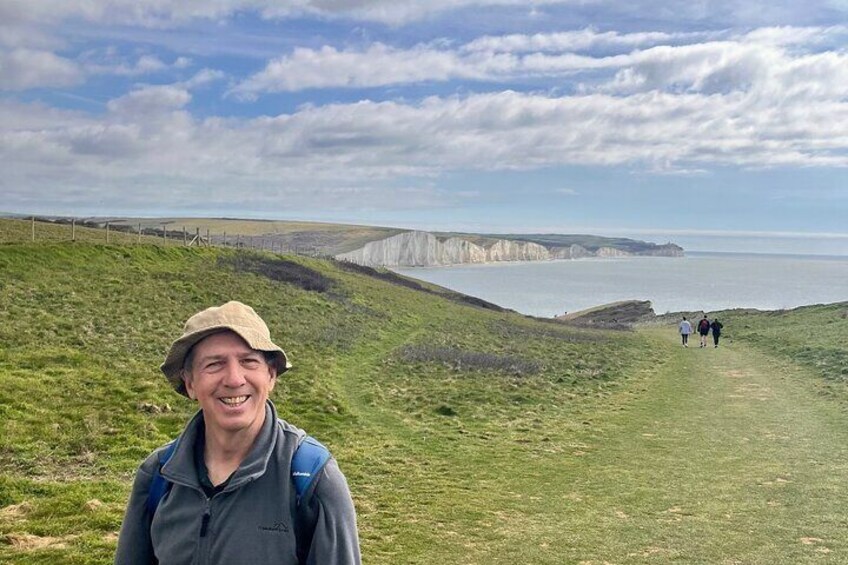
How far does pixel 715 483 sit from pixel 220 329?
9.96 m

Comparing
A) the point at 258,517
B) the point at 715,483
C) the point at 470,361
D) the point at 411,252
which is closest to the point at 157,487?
the point at 258,517

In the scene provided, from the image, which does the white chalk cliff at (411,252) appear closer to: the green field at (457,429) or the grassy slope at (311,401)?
the grassy slope at (311,401)

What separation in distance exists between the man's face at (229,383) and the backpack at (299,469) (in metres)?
0.24

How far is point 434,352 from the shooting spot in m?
24.6

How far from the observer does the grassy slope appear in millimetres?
8156

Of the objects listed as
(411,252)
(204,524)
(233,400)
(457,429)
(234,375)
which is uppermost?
(411,252)

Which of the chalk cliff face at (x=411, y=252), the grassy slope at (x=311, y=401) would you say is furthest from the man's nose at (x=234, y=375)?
the chalk cliff face at (x=411, y=252)

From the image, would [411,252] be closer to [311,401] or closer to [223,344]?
[311,401]

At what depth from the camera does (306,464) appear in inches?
107

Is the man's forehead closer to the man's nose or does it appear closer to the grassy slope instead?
the man's nose

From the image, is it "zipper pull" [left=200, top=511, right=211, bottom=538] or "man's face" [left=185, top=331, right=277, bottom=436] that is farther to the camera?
"man's face" [left=185, top=331, right=277, bottom=436]

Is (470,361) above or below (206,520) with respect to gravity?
below

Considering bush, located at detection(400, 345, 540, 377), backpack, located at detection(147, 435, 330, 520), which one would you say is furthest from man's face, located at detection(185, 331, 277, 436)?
bush, located at detection(400, 345, 540, 377)

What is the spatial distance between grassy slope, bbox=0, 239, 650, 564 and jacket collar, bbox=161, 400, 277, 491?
456 cm
